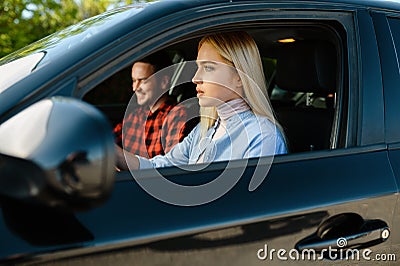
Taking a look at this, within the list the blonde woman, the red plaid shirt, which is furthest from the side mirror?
the red plaid shirt

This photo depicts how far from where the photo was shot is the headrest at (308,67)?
2.37 metres

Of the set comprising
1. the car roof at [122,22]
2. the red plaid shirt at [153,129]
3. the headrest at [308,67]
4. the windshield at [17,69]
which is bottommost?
the red plaid shirt at [153,129]

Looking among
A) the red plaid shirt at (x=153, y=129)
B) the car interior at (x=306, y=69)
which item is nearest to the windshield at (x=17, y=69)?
the car interior at (x=306, y=69)

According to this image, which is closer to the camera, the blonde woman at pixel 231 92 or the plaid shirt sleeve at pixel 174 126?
the blonde woman at pixel 231 92

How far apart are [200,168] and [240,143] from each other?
0.44 m

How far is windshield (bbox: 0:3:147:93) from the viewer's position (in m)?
1.79

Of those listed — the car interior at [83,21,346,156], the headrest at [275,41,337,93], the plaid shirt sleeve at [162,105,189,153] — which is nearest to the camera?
the car interior at [83,21,346,156]

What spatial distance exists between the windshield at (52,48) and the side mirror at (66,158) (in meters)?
0.52

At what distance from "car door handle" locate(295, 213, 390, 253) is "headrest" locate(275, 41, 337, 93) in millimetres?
685

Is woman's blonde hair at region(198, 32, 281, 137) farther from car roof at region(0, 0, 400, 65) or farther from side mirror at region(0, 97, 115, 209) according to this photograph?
side mirror at region(0, 97, 115, 209)

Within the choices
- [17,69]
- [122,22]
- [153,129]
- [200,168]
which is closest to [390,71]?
[200,168]

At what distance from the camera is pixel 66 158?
122 centimetres

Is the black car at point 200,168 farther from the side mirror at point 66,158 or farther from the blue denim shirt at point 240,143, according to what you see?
the blue denim shirt at point 240,143

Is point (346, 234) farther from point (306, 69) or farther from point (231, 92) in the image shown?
point (306, 69)
